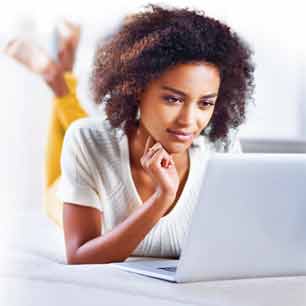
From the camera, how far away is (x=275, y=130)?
7.12 feet

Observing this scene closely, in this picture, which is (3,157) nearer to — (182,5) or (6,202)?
(6,202)

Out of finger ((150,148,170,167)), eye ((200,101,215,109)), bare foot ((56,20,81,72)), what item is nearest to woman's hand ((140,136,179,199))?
finger ((150,148,170,167))

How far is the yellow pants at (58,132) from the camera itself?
166cm

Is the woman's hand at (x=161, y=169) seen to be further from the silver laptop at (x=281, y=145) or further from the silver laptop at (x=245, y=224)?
the silver laptop at (x=281, y=145)

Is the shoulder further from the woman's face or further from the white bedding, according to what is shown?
the white bedding

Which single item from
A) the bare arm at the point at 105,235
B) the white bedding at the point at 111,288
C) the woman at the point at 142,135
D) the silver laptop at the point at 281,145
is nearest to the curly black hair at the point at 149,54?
the woman at the point at 142,135

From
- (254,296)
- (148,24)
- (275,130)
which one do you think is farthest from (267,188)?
(275,130)

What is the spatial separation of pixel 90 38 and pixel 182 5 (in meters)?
0.19

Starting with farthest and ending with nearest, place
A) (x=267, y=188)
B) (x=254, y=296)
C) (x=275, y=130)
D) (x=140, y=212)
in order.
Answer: (x=275, y=130)
(x=140, y=212)
(x=267, y=188)
(x=254, y=296)

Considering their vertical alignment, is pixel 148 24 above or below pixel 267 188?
above

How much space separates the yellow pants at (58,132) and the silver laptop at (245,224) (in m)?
0.20

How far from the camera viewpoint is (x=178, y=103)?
1.64 meters

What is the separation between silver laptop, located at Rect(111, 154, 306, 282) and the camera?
1452 mm

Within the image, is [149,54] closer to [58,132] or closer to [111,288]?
[58,132]
